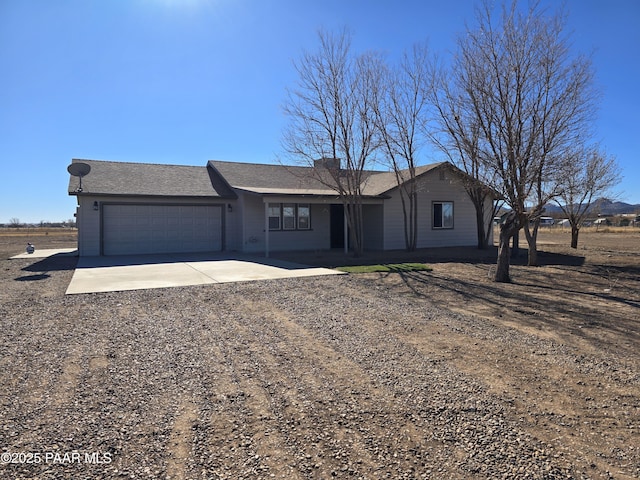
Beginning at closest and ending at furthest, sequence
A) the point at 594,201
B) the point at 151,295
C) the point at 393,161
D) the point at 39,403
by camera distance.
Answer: the point at 39,403 → the point at 151,295 → the point at 393,161 → the point at 594,201

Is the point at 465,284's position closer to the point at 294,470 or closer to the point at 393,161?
the point at 294,470

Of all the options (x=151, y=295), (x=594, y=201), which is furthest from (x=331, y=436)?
(x=594, y=201)

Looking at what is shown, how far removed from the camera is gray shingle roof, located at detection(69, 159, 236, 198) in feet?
52.3

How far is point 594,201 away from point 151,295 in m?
21.5

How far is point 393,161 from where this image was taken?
17.8 meters

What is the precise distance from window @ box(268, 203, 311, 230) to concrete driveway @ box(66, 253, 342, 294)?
3.46 metres

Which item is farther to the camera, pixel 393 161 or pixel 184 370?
pixel 393 161

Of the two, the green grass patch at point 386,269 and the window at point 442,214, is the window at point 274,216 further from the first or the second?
the window at point 442,214

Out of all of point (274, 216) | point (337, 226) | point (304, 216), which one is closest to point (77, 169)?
point (274, 216)

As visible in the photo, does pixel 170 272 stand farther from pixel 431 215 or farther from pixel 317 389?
pixel 431 215

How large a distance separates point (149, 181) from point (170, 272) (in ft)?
25.4

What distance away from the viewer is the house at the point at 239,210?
51.9ft

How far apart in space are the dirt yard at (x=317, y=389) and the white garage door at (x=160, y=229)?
8842 mm

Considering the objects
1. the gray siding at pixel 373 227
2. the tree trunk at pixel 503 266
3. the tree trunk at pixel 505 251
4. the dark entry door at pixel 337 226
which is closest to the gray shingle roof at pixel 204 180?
the gray siding at pixel 373 227
